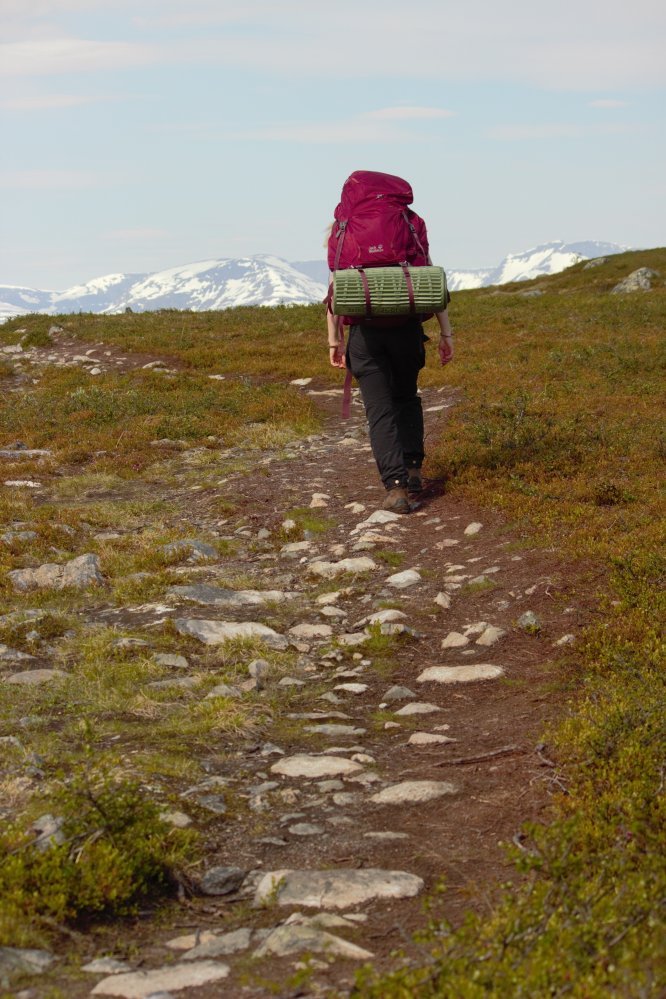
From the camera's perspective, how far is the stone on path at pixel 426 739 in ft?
17.3

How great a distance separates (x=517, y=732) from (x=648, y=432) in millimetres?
7966

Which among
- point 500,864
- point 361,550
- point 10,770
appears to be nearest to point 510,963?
point 500,864

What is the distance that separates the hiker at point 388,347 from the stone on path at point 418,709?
4201mm

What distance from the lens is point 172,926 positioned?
358 centimetres

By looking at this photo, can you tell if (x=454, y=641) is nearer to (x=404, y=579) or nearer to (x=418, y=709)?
(x=418, y=709)

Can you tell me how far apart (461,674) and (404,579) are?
2.06 metres

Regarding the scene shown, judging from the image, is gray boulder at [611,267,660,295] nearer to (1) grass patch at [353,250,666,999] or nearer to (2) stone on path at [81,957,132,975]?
(1) grass patch at [353,250,666,999]

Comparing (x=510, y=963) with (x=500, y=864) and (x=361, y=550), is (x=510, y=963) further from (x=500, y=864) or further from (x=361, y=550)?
(x=361, y=550)

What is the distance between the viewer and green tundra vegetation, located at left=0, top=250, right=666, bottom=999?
295 centimetres

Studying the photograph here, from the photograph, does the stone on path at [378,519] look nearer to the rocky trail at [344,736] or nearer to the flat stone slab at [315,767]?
the rocky trail at [344,736]

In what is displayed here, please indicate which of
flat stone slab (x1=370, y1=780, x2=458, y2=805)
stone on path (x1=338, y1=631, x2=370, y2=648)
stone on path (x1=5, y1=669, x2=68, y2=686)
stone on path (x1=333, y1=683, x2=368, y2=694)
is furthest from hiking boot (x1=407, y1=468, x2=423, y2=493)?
flat stone slab (x1=370, y1=780, x2=458, y2=805)

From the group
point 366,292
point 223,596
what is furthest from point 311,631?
point 366,292

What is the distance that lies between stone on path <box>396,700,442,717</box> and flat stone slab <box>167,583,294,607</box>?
249 centimetres

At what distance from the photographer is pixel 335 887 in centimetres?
370
